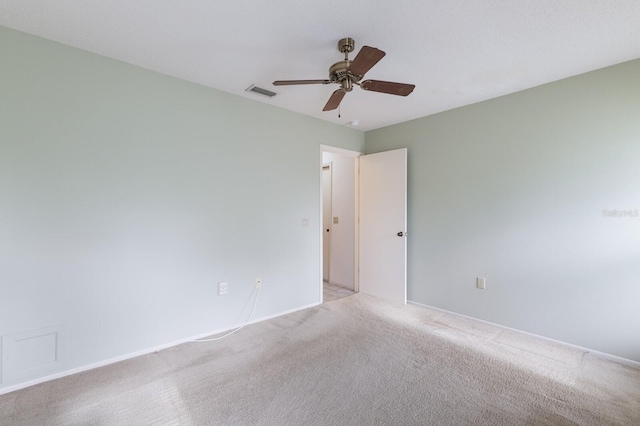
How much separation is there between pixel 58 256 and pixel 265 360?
1.73 m

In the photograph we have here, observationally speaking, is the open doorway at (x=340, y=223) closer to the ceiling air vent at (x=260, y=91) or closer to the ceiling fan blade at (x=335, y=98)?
the ceiling air vent at (x=260, y=91)

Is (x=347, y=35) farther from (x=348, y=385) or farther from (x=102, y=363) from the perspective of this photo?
(x=102, y=363)

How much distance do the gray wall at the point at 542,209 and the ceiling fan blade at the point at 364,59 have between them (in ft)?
6.49

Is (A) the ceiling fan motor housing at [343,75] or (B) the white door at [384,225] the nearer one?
(A) the ceiling fan motor housing at [343,75]

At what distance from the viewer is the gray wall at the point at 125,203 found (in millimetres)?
1978

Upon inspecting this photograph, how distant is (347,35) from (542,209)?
2398mm

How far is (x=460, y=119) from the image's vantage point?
3.31m

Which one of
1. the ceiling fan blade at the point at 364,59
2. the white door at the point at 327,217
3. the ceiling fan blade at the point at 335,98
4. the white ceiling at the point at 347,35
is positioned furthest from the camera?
the white door at the point at 327,217

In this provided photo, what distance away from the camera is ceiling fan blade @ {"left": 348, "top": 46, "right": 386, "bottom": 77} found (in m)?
1.61

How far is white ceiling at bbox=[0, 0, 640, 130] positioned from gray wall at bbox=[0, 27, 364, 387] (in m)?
0.28

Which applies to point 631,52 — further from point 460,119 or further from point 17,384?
point 17,384

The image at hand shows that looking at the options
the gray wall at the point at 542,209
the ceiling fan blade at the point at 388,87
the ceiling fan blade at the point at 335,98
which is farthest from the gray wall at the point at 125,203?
the gray wall at the point at 542,209

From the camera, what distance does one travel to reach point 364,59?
5.58 ft

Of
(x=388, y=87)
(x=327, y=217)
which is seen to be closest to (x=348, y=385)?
(x=388, y=87)
